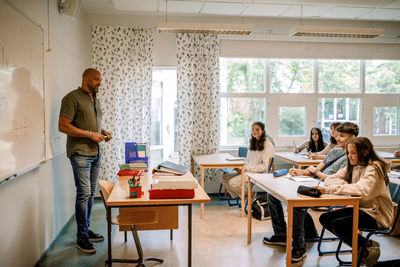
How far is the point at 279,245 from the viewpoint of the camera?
322 cm

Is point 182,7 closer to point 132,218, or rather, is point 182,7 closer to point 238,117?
point 238,117

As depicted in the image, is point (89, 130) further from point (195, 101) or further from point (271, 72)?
point (271, 72)

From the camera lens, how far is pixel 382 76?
587 centimetres

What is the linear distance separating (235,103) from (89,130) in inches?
114

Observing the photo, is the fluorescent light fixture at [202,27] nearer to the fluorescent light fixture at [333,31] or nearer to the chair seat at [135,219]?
the fluorescent light fixture at [333,31]

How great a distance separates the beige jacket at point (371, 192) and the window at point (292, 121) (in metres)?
3.08

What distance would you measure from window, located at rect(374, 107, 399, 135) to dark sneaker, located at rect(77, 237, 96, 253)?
508 centimetres

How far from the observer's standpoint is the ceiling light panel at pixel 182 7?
4566 millimetres

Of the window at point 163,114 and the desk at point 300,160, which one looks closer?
the desk at point 300,160

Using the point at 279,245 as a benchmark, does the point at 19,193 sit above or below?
above

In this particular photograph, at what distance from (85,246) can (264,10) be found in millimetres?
3955

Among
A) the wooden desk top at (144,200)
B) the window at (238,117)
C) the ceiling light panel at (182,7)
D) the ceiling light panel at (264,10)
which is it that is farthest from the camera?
the window at (238,117)

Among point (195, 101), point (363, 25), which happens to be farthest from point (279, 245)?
point (363, 25)

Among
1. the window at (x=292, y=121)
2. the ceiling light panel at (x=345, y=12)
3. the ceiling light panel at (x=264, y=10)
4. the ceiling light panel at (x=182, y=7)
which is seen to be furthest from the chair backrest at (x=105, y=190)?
the ceiling light panel at (x=345, y=12)
